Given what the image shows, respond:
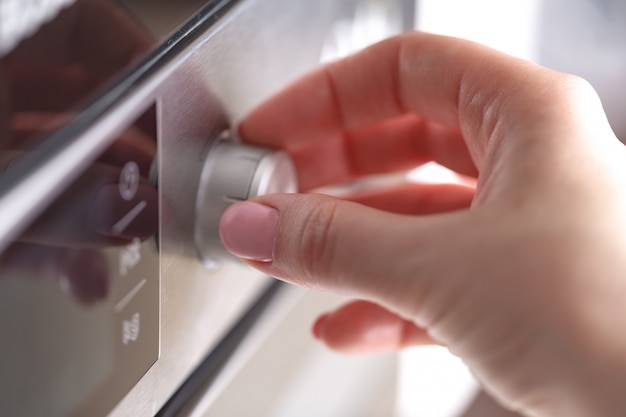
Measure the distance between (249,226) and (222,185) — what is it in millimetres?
21

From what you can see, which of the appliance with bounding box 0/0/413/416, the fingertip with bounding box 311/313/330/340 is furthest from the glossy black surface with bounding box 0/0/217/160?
the fingertip with bounding box 311/313/330/340

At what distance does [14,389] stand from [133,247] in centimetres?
6

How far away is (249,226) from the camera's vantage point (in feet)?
0.85

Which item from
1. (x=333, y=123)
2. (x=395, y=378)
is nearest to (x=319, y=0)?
(x=333, y=123)

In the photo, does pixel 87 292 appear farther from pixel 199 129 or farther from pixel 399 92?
pixel 399 92

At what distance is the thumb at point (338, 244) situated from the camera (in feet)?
0.77

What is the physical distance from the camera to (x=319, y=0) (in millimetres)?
321

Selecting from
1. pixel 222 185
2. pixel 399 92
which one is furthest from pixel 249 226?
pixel 399 92

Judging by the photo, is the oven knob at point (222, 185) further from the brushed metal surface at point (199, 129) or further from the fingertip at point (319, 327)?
the fingertip at point (319, 327)

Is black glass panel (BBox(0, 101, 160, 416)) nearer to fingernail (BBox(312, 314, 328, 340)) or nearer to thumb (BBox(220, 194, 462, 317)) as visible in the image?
thumb (BBox(220, 194, 462, 317))

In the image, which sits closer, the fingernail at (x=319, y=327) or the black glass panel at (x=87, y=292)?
the black glass panel at (x=87, y=292)

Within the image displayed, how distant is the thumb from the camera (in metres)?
0.23

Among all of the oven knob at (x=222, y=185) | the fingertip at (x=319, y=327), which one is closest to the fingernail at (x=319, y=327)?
the fingertip at (x=319, y=327)

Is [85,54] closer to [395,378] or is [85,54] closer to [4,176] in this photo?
[4,176]
